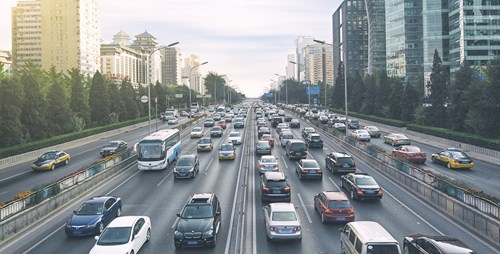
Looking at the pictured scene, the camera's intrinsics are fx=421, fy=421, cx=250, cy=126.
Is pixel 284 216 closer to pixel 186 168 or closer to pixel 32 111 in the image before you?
pixel 186 168

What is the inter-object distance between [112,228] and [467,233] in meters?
15.0

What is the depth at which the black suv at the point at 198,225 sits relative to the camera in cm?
1642

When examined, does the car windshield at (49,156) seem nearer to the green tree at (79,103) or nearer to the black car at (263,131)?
the black car at (263,131)

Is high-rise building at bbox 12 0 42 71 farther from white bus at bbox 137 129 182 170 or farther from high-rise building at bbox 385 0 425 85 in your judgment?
white bus at bbox 137 129 182 170

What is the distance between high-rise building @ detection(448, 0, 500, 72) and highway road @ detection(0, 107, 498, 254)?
343 feet

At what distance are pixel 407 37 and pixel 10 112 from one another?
12374cm

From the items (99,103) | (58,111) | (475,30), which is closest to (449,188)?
(58,111)

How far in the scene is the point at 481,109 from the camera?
151ft

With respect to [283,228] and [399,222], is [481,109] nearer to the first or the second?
[399,222]

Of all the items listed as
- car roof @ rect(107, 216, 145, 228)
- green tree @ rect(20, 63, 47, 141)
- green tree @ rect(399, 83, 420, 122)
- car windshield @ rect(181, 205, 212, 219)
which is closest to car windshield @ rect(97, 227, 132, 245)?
car roof @ rect(107, 216, 145, 228)

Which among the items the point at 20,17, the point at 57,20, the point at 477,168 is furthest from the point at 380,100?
the point at 20,17

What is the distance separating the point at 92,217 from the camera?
19.1 m

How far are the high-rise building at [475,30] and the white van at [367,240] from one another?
11982 centimetres

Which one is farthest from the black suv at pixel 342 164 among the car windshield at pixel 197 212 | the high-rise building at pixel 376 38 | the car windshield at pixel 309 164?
the high-rise building at pixel 376 38
